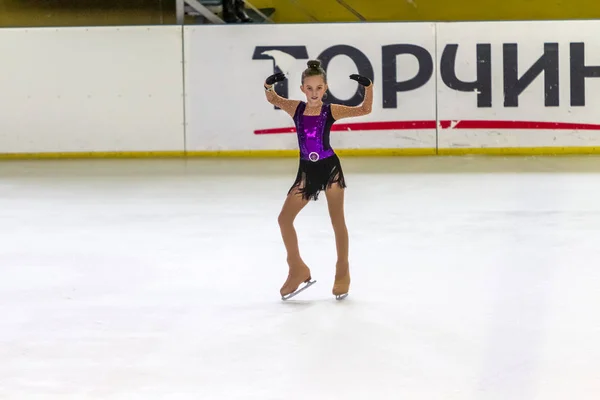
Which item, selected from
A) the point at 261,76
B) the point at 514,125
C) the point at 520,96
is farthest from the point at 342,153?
the point at 520,96

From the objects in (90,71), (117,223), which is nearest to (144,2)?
(90,71)

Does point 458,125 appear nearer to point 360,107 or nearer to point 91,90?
point 91,90

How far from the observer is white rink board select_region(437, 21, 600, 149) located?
1221 cm

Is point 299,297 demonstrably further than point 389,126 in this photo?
No

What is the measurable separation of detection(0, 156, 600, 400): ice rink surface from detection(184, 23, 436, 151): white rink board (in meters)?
3.23

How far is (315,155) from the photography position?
4586 millimetres

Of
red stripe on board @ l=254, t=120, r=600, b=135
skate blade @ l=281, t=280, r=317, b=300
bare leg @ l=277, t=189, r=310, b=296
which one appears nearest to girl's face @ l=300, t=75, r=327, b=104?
bare leg @ l=277, t=189, r=310, b=296

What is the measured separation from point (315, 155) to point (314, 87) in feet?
0.96

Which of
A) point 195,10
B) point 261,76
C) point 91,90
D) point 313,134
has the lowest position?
point 313,134

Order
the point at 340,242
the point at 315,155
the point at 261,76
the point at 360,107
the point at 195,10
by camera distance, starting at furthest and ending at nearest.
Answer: the point at 195,10 → the point at 261,76 → the point at 340,242 → the point at 315,155 → the point at 360,107

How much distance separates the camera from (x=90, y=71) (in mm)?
12328

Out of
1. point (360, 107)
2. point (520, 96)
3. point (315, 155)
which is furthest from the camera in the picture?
point (520, 96)

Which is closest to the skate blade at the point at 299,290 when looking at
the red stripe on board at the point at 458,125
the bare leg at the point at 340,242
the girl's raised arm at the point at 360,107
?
the bare leg at the point at 340,242

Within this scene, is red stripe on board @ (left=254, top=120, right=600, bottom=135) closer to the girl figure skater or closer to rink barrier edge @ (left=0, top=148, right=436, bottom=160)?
rink barrier edge @ (left=0, top=148, right=436, bottom=160)
